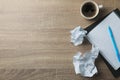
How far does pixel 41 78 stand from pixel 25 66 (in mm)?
78

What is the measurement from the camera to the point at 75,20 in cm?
126

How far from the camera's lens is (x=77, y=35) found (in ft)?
4.08

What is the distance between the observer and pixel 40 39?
1.27 meters

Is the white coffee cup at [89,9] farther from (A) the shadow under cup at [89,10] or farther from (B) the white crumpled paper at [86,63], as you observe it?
(B) the white crumpled paper at [86,63]

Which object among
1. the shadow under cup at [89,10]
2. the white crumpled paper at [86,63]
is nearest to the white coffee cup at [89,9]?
the shadow under cup at [89,10]

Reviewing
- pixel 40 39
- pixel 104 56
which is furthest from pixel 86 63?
pixel 40 39

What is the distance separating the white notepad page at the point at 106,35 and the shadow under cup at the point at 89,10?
0.16 ft

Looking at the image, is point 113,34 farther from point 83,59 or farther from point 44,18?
point 44,18

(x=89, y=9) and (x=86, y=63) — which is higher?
(x=89, y=9)

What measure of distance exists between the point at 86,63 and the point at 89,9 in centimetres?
21

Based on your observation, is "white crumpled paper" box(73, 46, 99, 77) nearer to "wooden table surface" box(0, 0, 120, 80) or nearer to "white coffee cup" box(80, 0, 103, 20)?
"wooden table surface" box(0, 0, 120, 80)

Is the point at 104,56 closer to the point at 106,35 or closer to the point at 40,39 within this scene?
the point at 106,35

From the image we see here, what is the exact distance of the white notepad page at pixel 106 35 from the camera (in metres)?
1.24

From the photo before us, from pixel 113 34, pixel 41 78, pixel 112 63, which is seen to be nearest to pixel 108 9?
pixel 113 34
